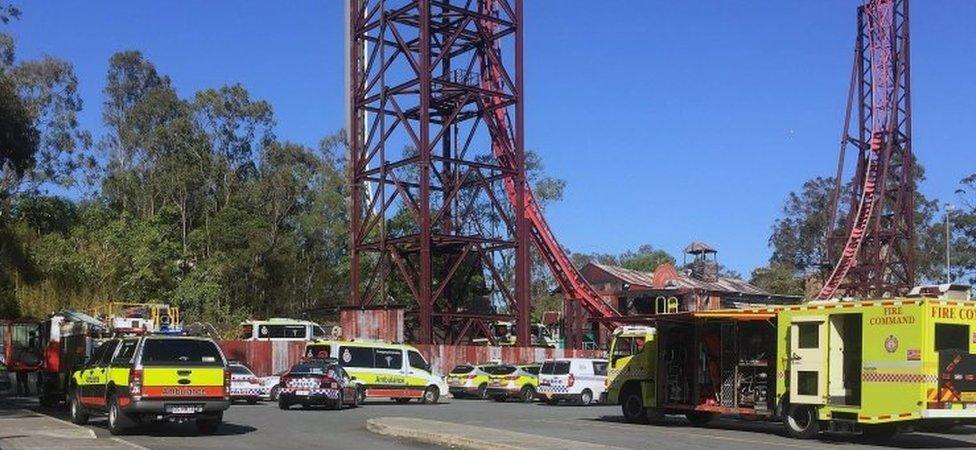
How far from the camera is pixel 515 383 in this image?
38.4 m

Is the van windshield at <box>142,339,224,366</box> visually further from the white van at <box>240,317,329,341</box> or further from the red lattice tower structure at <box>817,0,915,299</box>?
the red lattice tower structure at <box>817,0,915,299</box>

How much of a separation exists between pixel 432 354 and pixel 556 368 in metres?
9.13

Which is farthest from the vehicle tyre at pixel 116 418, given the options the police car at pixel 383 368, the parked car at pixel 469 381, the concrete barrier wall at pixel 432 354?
the parked car at pixel 469 381

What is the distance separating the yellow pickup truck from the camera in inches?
760

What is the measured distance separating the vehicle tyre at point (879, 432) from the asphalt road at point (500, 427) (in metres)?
0.27

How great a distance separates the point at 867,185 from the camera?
61.2 metres

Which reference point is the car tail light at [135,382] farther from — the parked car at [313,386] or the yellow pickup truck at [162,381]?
the parked car at [313,386]

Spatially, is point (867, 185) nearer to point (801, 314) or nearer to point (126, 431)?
point (801, 314)

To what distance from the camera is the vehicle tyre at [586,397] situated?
3550cm

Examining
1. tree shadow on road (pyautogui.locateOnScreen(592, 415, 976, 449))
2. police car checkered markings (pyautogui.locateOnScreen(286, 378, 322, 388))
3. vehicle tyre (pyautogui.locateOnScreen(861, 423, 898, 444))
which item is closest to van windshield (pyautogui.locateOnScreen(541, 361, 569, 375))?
tree shadow on road (pyautogui.locateOnScreen(592, 415, 976, 449))

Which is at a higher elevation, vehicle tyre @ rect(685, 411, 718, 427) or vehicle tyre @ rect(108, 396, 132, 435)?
vehicle tyre @ rect(108, 396, 132, 435)

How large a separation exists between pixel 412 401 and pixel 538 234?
21.5 m

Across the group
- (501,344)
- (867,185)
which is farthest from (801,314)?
(867,185)

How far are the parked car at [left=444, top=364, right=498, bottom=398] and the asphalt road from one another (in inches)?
392
